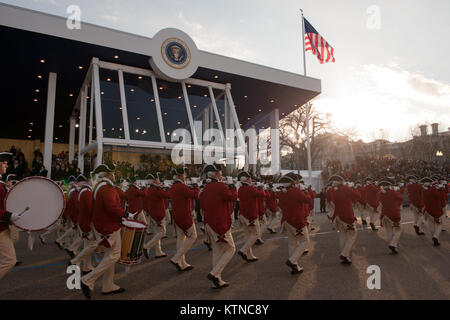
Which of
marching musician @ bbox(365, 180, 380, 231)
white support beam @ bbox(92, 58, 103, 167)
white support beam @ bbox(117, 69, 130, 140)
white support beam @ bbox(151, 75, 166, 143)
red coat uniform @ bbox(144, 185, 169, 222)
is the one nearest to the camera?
red coat uniform @ bbox(144, 185, 169, 222)

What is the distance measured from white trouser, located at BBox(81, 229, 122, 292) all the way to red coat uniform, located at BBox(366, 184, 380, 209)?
993 cm

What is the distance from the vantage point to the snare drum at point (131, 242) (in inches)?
180

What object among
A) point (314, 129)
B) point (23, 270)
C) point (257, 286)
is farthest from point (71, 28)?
point (314, 129)

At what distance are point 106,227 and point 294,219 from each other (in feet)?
11.1

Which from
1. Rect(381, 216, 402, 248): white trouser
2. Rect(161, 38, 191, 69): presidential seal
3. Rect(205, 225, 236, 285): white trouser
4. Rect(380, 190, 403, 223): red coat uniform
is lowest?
Rect(381, 216, 402, 248): white trouser

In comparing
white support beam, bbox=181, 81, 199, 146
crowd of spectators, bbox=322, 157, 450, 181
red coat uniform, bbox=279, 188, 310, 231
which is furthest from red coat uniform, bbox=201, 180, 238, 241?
crowd of spectators, bbox=322, 157, 450, 181

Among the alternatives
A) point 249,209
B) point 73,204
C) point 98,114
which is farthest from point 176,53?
point 249,209

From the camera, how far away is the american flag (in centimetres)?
1848

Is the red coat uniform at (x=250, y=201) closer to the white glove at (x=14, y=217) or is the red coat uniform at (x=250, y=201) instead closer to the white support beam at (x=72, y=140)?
the white glove at (x=14, y=217)

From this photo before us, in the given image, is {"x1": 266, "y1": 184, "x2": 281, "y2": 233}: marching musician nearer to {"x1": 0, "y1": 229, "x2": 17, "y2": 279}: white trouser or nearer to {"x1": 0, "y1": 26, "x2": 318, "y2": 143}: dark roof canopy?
{"x1": 0, "y1": 229, "x2": 17, "y2": 279}: white trouser

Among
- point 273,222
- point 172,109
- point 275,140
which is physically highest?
point 172,109

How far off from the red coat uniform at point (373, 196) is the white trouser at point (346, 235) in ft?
18.5

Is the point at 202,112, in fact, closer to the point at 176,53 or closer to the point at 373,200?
the point at 176,53

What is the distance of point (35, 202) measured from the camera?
414 cm
